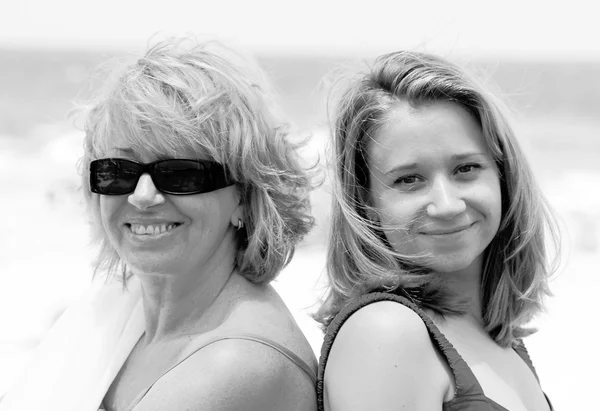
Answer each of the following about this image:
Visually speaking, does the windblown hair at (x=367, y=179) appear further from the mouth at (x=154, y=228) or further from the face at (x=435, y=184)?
the mouth at (x=154, y=228)

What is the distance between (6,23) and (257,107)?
4347 cm

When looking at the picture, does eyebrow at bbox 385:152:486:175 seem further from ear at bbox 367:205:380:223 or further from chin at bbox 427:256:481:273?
chin at bbox 427:256:481:273

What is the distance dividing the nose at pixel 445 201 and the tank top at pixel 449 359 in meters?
0.26

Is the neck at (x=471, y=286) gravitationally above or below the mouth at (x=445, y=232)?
below

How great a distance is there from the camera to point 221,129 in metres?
2.31

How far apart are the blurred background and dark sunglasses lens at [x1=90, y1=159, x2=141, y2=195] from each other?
22.7 inches

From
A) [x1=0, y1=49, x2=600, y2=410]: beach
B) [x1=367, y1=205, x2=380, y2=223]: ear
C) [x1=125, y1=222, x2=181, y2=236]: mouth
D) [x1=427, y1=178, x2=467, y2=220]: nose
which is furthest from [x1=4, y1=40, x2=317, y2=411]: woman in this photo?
[x1=427, y1=178, x2=467, y2=220]: nose

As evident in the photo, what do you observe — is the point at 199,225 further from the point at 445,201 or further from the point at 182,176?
the point at 445,201

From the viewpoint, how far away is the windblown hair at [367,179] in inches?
87.7

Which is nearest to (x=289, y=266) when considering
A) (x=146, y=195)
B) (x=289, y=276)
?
(x=289, y=276)

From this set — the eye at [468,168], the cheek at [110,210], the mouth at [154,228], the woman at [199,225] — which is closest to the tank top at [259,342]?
the woman at [199,225]

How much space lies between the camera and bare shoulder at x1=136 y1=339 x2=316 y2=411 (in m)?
2.12

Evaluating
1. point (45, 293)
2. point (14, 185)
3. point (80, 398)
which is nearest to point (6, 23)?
point (14, 185)

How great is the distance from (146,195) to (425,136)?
82cm
